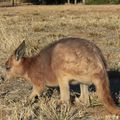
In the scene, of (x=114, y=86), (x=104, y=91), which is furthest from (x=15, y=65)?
(x=114, y=86)

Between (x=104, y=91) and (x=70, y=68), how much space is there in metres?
0.58

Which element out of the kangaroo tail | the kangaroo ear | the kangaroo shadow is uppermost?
the kangaroo ear

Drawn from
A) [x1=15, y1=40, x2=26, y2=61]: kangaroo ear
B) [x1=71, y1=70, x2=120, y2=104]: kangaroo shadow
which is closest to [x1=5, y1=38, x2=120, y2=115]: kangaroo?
[x1=15, y1=40, x2=26, y2=61]: kangaroo ear

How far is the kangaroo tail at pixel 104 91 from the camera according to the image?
22.9 ft

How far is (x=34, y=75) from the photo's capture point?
8.05 metres

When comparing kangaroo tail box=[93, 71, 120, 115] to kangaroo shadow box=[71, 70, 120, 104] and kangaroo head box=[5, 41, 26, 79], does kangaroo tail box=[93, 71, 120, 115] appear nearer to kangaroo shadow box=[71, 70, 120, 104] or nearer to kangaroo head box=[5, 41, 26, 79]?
kangaroo shadow box=[71, 70, 120, 104]

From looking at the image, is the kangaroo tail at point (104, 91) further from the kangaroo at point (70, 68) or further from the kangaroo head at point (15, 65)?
the kangaroo head at point (15, 65)

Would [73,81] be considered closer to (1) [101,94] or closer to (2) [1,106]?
(1) [101,94]

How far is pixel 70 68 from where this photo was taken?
7.29 metres

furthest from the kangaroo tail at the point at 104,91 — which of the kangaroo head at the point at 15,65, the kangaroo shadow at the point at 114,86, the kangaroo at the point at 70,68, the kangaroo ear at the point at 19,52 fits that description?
the kangaroo head at the point at 15,65

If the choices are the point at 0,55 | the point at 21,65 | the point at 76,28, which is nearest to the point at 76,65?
the point at 21,65

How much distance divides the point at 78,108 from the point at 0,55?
563 centimetres

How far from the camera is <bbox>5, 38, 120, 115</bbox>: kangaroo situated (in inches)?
283

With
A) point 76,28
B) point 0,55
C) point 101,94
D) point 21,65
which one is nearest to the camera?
point 101,94
